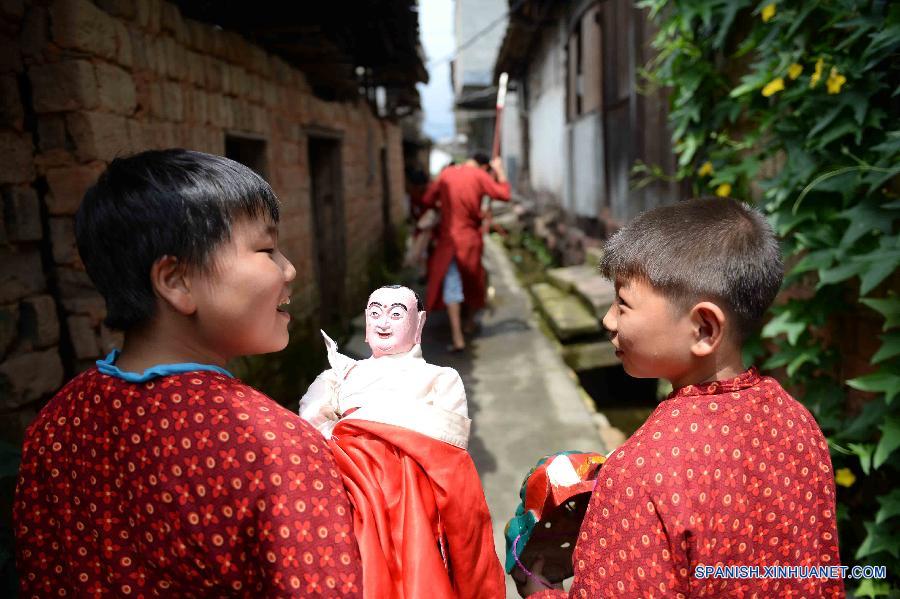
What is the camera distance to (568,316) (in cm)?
596

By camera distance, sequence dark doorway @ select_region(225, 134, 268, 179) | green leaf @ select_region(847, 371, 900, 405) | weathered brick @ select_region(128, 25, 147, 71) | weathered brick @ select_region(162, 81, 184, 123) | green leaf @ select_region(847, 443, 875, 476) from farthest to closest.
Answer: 1. dark doorway @ select_region(225, 134, 268, 179)
2. weathered brick @ select_region(162, 81, 184, 123)
3. weathered brick @ select_region(128, 25, 147, 71)
4. green leaf @ select_region(847, 443, 875, 476)
5. green leaf @ select_region(847, 371, 900, 405)

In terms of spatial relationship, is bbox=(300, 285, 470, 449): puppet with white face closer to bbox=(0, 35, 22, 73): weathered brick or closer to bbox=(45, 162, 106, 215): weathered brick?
bbox=(45, 162, 106, 215): weathered brick

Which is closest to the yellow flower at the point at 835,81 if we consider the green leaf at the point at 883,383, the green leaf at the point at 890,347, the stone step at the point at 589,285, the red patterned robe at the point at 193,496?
the green leaf at the point at 890,347

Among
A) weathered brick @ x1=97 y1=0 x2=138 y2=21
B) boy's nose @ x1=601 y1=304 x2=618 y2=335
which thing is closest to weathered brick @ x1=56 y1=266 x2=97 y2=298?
weathered brick @ x1=97 y1=0 x2=138 y2=21

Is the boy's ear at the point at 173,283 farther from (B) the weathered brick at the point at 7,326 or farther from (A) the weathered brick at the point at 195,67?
(A) the weathered brick at the point at 195,67

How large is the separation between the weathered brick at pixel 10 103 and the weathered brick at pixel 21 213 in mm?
223

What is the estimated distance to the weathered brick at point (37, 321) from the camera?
2.34 metres

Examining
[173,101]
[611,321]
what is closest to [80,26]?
[173,101]

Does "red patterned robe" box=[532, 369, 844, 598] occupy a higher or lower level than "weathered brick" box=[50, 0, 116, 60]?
lower

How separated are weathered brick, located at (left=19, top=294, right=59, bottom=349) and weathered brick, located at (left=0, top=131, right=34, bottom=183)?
1.41 feet

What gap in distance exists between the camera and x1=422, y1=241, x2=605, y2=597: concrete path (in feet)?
12.2

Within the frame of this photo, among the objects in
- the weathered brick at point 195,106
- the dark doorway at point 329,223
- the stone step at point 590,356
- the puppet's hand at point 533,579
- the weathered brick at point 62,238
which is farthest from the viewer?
the dark doorway at point 329,223

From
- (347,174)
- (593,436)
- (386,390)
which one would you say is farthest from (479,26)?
(386,390)

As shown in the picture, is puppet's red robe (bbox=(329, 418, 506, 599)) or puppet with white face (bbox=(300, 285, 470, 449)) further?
puppet with white face (bbox=(300, 285, 470, 449))
